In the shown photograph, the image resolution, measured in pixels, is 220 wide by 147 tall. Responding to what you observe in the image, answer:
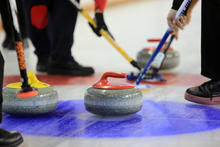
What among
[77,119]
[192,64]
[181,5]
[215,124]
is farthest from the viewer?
[192,64]

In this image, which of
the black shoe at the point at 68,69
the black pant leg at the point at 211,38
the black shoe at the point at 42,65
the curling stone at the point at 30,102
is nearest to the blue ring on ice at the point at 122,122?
the curling stone at the point at 30,102

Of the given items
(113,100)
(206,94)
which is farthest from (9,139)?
(206,94)

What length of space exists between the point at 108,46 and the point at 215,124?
304 centimetres

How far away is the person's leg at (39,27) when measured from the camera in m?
2.63

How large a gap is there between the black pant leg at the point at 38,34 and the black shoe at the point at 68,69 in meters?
0.16

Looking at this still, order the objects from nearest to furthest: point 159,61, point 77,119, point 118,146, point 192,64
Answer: point 118,146
point 77,119
point 159,61
point 192,64

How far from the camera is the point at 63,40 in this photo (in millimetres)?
2664

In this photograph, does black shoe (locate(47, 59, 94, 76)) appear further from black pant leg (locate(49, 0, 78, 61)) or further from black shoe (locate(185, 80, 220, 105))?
black shoe (locate(185, 80, 220, 105))

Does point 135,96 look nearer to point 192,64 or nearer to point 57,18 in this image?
point 57,18

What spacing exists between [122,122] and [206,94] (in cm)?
53

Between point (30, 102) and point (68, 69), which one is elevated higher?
point (30, 102)

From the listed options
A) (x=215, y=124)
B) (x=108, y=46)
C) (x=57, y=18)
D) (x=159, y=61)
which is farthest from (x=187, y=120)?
(x=108, y=46)

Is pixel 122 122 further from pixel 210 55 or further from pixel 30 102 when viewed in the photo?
pixel 210 55

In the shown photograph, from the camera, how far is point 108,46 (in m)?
4.38
